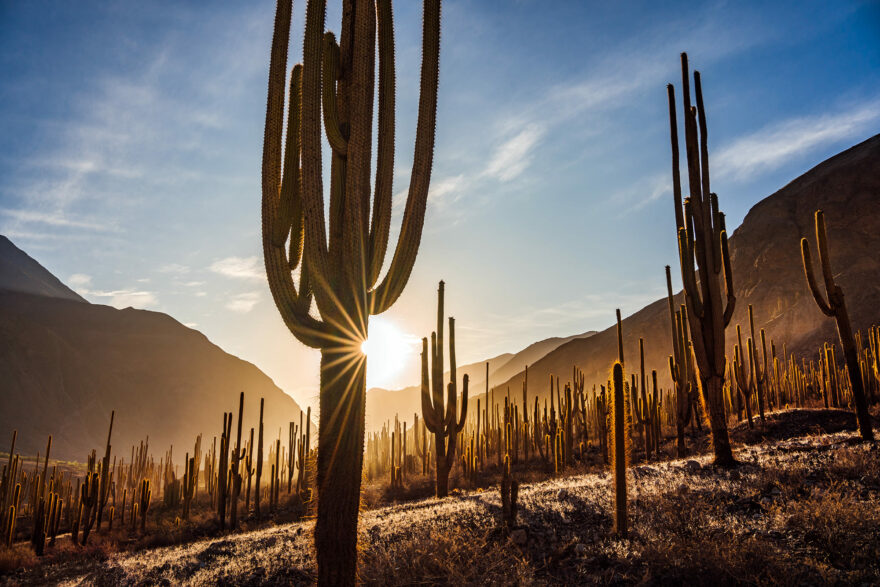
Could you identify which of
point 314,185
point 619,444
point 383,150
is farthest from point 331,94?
point 619,444

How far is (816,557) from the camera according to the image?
472 cm

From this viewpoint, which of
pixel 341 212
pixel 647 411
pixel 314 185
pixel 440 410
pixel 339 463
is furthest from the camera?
pixel 647 411

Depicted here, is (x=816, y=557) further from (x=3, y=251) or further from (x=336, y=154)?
(x=3, y=251)

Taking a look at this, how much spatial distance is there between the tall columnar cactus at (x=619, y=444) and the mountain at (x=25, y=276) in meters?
117

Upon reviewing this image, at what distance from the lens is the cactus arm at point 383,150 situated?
210 inches

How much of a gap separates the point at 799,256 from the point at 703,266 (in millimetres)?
51863

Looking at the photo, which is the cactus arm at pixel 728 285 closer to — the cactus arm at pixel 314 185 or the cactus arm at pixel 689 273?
the cactus arm at pixel 689 273

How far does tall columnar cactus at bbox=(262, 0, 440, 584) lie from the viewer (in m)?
4.73

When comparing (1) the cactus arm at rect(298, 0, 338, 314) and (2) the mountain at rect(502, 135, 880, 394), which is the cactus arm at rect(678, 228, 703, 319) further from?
(2) the mountain at rect(502, 135, 880, 394)

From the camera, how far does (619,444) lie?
5.89 metres

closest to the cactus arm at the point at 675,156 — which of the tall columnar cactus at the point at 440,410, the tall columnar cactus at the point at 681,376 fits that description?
the tall columnar cactus at the point at 681,376

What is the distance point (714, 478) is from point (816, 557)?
11.5 feet

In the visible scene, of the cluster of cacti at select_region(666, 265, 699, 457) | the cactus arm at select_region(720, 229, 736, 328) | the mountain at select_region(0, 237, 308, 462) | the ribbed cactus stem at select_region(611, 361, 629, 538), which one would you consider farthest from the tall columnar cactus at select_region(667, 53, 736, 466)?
the mountain at select_region(0, 237, 308, 462)

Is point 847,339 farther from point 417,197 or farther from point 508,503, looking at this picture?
point 417,197
